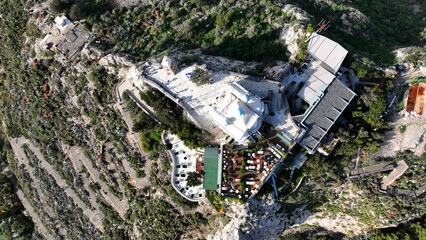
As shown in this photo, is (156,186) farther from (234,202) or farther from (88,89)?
(88,89)

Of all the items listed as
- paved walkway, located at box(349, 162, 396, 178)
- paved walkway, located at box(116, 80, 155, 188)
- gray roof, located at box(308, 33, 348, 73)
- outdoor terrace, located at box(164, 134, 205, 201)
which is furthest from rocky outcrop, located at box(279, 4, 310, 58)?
paved walkway, located at box(116, 80, 155, 188)

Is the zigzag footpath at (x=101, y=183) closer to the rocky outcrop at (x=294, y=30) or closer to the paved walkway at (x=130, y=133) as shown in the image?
the paved walkway at (x=130, y=133)

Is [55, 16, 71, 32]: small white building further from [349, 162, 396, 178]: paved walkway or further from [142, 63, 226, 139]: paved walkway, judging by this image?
[349, 162, 396, 178]: paved walkway

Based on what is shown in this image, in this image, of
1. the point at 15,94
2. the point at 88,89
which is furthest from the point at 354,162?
the point at 15,94

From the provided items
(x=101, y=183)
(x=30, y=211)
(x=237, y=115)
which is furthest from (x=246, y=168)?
(x=30, y=211)

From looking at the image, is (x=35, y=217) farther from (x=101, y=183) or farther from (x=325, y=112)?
(x=325, y=112)

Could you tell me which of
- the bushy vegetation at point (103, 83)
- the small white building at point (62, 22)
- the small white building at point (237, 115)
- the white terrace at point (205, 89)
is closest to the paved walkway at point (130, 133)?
the bushy vegetation at point (103, 83)
